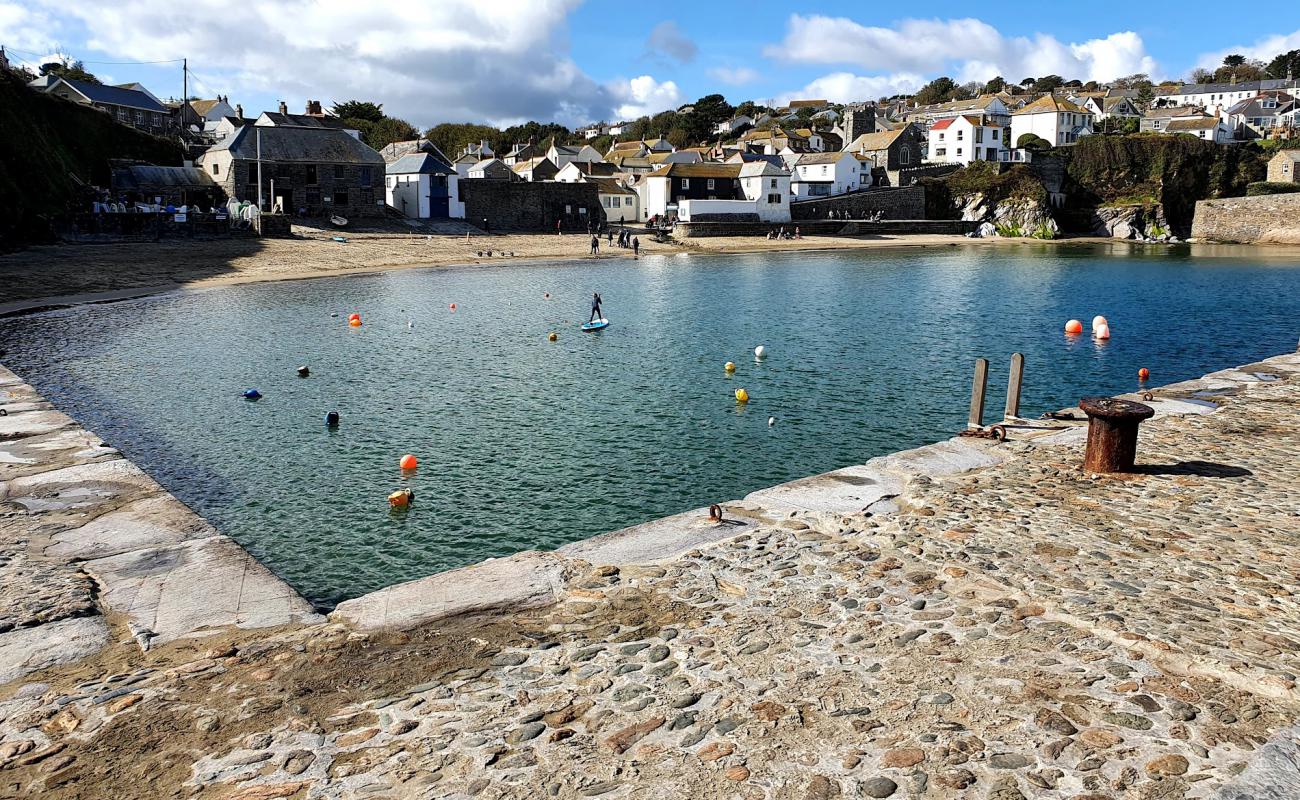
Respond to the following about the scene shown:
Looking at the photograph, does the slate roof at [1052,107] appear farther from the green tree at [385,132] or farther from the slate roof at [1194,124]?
the green tree at [385,132]

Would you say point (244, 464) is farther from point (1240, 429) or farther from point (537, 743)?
point (1240, 429)

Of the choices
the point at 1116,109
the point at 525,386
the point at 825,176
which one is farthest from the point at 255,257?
the point at 1116,109

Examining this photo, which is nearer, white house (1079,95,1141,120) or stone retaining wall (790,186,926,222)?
stone retaining wall (790,186,926,222)

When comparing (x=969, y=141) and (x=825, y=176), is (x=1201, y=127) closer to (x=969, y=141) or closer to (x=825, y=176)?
(x=969, y=141)

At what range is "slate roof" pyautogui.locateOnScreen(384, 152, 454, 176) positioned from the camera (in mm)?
78625

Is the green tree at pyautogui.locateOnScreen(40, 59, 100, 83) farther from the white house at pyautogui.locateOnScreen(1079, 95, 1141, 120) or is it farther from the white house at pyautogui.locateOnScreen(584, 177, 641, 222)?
the white house at pyautogui.locateOnScreen(1079, 95, 1141, 120)

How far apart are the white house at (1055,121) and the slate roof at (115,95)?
3969 inches

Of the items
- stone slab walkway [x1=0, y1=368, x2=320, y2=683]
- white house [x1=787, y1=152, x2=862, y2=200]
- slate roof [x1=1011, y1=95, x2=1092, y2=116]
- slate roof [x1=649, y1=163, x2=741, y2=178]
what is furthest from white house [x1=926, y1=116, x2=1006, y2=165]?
stone slab walkway [x1=0, y1=368, x2=320, y2=683]

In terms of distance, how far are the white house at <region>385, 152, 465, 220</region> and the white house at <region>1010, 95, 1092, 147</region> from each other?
7655cm

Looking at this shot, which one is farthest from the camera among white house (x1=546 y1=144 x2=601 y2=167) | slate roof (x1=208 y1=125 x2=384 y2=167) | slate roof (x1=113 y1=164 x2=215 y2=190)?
white house (x1=546 y1=144 x2=601 y2=167)

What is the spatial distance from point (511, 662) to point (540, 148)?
151820 millimetres

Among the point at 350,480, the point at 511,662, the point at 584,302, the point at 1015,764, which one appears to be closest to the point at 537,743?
the point at 511,662

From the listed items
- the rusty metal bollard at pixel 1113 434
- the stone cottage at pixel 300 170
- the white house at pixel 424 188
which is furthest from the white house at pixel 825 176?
→ the rusty metal bollard at pixel 1113 434

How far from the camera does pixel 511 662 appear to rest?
765cm
